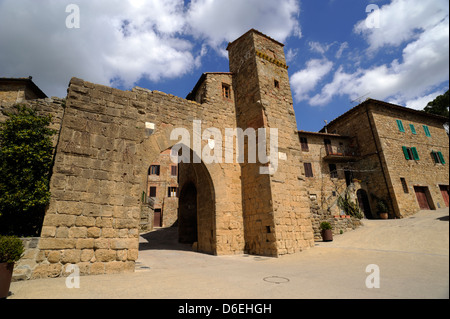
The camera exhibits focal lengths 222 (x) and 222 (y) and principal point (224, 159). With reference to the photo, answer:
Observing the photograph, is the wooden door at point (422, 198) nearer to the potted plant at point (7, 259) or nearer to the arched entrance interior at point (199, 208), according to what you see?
the arched entrance interior at point (199, 208)

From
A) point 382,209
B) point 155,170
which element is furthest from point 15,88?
point 382,209

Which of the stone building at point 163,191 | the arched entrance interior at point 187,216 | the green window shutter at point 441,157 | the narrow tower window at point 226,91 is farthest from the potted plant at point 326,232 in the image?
the green window shutter at point 441,157

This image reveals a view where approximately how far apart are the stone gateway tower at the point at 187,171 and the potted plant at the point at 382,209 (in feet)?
44.1

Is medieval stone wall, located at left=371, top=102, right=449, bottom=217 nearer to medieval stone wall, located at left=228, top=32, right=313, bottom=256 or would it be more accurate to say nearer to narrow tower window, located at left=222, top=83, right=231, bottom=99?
medieval stone wall, located at left=228, top=32, right=313, bottom=256

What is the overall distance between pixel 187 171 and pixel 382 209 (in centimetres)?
1610

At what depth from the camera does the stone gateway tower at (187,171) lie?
16.1 feet

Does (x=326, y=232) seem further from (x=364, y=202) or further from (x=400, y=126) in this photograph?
(x=400, y=126)

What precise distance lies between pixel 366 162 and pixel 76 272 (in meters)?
22.5

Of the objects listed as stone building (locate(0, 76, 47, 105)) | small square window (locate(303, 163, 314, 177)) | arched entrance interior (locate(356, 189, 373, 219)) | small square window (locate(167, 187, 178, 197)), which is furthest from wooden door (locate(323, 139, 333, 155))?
stone building (locate(0, 76, 47, 105))

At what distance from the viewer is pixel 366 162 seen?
20.2 m
